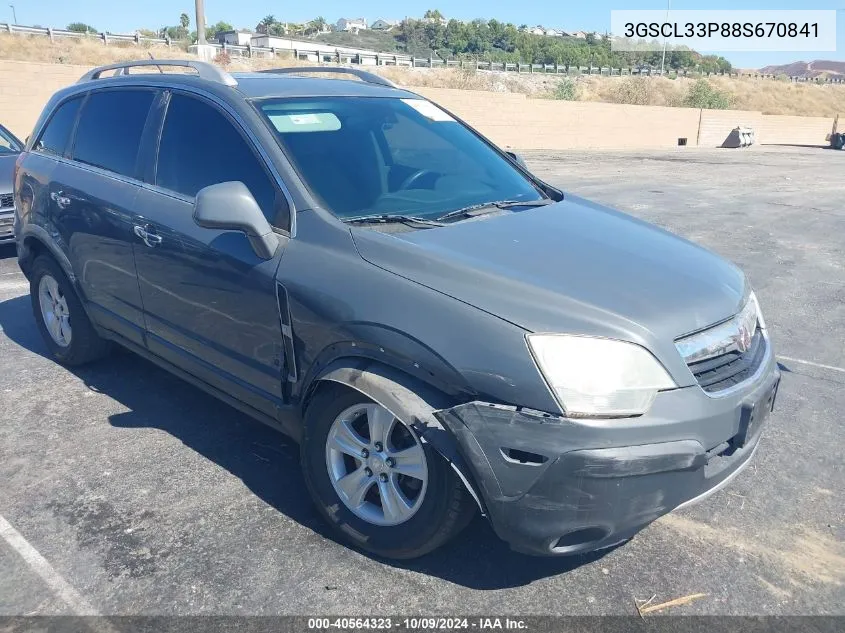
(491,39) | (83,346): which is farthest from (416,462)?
(491,39)

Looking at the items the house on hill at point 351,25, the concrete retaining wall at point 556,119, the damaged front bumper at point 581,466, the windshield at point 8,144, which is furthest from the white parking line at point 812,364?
the house on hill at point 351,25

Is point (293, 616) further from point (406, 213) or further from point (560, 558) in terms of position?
point (406, 213)

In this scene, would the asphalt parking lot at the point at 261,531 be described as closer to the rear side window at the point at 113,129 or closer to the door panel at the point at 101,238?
the door panel at the point at 101,238

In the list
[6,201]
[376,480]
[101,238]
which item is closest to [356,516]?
[376,480]

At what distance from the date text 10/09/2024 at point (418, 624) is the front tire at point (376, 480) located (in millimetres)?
277

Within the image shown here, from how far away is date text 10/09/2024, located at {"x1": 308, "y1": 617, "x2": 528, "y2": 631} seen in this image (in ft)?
8.89

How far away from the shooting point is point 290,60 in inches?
1978

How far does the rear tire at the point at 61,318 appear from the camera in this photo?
4910 mm

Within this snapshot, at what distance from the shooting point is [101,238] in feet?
14.3

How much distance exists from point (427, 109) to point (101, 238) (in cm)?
204

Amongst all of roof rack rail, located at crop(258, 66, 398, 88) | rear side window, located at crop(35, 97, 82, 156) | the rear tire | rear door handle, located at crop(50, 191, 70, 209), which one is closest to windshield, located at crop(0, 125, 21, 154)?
rear side window, located at crop(35, 97, 82, 156)

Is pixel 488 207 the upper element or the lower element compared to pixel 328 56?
lower

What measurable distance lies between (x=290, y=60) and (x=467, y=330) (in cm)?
5133

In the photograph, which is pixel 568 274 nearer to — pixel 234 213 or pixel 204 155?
pixel 234 213
